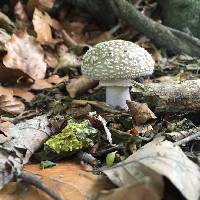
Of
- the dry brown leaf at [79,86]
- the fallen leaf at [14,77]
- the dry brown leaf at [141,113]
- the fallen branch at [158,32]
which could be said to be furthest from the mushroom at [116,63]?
the fallen branch at [158,32]

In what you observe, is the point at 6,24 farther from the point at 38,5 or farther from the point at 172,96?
the point at 172,96

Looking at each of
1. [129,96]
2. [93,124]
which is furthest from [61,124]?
[129,96]

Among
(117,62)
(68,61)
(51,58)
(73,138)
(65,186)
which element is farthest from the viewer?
(51,58)

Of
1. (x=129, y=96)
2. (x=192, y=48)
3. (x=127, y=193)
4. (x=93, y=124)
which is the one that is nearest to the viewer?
(x=127, y=193)

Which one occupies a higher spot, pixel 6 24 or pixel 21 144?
pixel 6 24

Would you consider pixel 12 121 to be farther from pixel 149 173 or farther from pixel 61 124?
pixel 149 173

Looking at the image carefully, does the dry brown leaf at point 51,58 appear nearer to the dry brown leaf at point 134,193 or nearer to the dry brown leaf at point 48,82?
the dry brown leaf at point 48,82

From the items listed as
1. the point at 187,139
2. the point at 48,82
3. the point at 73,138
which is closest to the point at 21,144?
the point at 73,138
